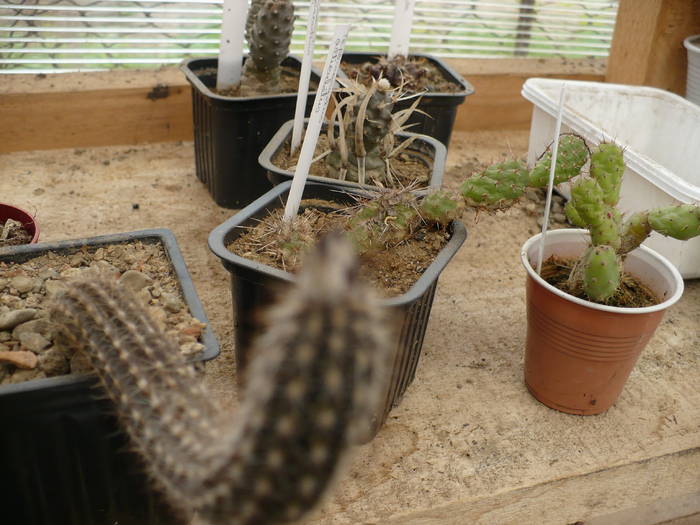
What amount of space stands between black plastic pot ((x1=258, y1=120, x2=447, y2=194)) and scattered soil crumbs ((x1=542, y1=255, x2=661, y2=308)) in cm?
30

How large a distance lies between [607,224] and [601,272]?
10 cm

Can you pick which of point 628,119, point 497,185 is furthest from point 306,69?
point 628,119

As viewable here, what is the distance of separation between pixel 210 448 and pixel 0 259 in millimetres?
704

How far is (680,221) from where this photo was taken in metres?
1.23

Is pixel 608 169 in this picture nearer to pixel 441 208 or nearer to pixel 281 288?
pixel 441 208

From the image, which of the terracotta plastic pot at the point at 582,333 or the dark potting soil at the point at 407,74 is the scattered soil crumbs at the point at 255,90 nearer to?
the dark potting soil at the point at 407,74

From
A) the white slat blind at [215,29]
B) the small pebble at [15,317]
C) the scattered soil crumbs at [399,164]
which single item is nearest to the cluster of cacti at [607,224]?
the scattered soil crumbs at [399,164]

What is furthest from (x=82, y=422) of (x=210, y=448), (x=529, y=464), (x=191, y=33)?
(x=191, y=33)

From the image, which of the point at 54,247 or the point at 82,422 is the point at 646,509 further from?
the point at 54,247

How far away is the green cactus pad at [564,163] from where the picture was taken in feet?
4.37

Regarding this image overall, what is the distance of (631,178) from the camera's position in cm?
180

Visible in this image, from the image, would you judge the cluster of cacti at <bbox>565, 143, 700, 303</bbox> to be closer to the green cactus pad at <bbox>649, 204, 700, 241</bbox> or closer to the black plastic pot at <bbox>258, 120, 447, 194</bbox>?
the green cactus pad at <bbox>649, 204, 700, 241</bbox>

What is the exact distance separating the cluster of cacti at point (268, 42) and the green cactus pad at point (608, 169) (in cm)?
94

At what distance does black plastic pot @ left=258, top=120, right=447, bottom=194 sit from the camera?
4.59ft
